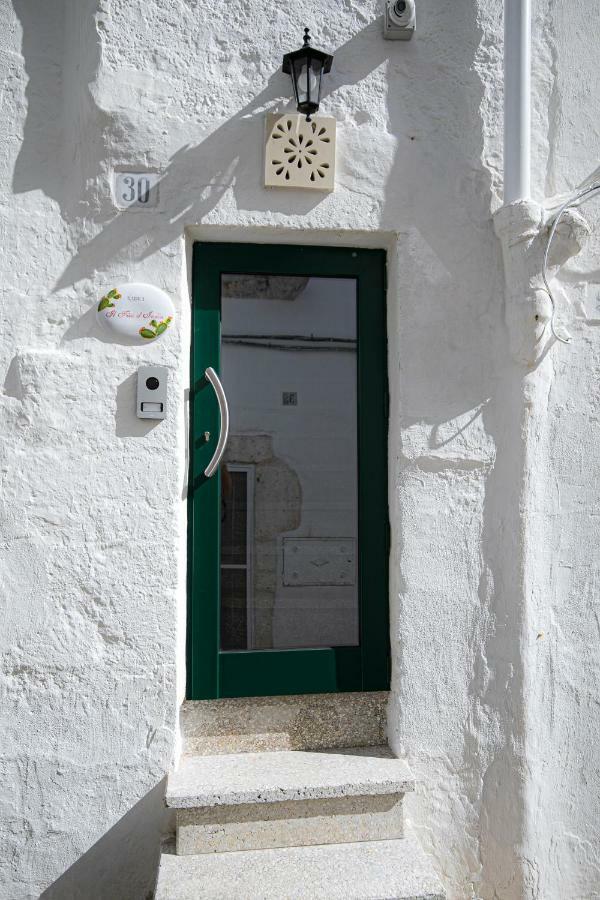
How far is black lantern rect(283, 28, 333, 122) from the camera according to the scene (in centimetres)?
279

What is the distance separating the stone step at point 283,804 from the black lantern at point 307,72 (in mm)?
2323

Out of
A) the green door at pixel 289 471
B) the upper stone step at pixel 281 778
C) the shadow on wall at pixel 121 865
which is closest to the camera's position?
the upper stone step at pixel 281 778

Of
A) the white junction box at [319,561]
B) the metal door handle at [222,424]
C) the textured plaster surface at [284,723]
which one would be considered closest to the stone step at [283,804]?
the textured plaster surface at [284,723]

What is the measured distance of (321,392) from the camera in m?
3.09

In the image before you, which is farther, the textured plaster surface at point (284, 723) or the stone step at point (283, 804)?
the textured plaster surface at point (284, 723)

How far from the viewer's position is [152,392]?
283 centimetres

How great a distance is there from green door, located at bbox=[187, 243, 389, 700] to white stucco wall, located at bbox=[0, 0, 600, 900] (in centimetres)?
9

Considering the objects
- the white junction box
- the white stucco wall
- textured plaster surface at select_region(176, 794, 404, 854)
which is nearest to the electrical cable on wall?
the white stucco wall

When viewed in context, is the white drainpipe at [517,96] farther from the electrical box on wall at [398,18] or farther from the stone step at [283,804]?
the stone step at [283,804]

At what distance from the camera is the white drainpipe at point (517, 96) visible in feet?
9.64

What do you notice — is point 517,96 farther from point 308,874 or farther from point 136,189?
point 308,874

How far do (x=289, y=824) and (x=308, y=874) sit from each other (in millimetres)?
203

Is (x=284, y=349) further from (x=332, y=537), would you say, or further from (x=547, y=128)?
(x=547, y=128)

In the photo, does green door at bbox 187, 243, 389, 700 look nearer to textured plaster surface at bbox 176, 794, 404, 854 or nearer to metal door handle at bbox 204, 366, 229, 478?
metal door handle at bbox 204, 366, 229, 478
